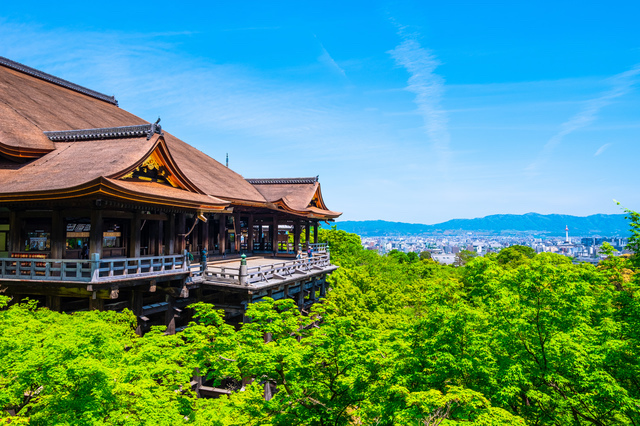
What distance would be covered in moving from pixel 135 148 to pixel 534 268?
1749 cm

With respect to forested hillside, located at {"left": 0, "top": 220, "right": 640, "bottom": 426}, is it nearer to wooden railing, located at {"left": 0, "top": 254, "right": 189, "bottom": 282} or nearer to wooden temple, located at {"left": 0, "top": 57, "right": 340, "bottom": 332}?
wooden railing, located at {"left": 0, "top": 254, "right": 189, "bottom": 282}

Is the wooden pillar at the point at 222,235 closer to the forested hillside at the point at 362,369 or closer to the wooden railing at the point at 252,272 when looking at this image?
the wooden railing at the point at 252,272

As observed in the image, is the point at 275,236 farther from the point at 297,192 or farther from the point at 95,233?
the point at 95,233

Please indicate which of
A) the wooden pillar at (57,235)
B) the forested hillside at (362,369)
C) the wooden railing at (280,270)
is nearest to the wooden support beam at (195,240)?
the wooden railing at (280,270)

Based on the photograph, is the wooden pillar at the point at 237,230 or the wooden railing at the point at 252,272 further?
the wooden pillar at the point at 237,230

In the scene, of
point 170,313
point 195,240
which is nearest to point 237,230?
point 195,240

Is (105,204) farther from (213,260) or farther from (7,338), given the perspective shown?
(213,260)

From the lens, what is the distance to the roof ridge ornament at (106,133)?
18.9 meters

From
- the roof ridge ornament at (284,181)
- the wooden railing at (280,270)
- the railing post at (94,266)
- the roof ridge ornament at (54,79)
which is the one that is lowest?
the wooden railing at (280,270)

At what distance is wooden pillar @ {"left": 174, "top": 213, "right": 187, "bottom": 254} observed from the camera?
22.2 meters

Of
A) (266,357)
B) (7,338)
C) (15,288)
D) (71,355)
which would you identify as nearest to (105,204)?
(15,288)

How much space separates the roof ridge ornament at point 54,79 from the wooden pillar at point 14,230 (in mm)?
17971

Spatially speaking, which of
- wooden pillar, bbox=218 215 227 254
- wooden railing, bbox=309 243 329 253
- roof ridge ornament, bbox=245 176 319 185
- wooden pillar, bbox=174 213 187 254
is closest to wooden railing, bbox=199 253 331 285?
wooden pillar, bbox=174 213 187 254

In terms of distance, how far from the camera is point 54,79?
31.7 metres
